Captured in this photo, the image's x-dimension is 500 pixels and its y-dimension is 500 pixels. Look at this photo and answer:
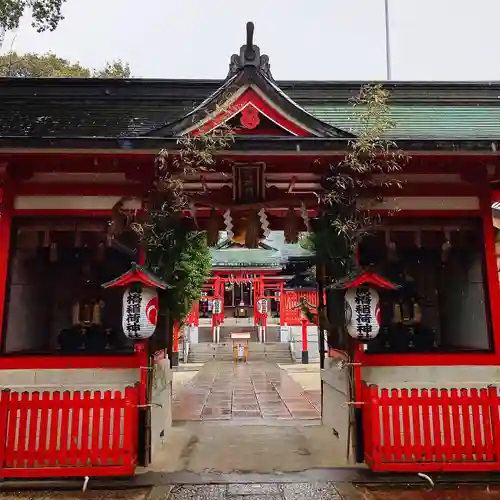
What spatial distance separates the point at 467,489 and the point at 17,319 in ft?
20.8

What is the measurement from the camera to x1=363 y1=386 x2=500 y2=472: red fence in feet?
17.5

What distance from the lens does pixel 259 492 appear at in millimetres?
4883

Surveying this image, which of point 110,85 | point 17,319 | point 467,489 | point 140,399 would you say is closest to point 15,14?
point 110,85

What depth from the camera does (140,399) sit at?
5617 millimetres

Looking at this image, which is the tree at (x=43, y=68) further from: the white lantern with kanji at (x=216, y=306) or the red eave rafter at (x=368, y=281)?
the red eave rafter at (x=368, y=281)

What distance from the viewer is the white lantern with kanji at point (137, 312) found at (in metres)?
5.50

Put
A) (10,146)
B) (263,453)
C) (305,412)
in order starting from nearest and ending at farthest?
1. (10,146)
2. (263,453)
3. (305,412)

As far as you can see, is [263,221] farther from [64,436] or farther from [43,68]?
[43,68]

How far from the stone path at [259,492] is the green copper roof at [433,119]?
505 centimetres

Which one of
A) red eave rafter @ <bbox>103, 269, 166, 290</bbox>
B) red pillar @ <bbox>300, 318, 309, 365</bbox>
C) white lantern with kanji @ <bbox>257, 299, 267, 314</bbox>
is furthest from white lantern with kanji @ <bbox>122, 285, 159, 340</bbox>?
white lantern with kanji @ <bbox>257, 299, 267, 314</bbox>

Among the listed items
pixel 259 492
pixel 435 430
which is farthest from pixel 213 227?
pixel 435 430

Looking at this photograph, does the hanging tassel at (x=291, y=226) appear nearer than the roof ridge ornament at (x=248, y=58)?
No

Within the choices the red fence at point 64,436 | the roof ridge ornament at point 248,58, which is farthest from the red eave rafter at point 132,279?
the roof ridge ornament at point 248,58

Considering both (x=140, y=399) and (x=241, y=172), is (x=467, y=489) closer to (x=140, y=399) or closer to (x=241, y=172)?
(x=140, y=399)
